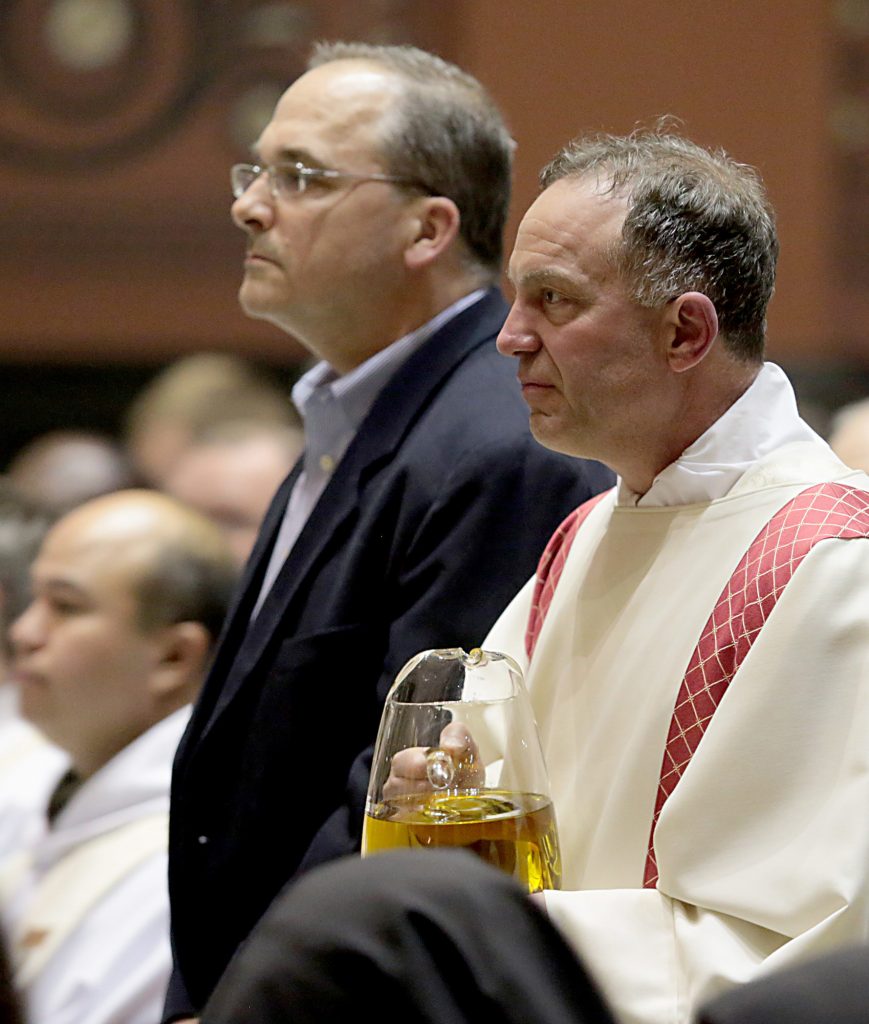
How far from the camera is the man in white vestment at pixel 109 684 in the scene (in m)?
3.25

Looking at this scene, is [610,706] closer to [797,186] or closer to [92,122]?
[797,186]

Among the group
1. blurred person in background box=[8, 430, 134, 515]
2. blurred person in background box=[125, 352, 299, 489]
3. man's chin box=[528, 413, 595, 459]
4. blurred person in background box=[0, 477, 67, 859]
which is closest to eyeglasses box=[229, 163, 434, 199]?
man's chin box=[528, 413, 595, 459]

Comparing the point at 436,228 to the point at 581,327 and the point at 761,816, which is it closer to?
the point at 581,327

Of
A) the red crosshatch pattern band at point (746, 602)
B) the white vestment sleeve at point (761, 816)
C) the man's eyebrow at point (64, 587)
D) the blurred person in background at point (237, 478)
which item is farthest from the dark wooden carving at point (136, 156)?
the white vestment sleeve at point (761, 816)

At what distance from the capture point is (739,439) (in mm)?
1932

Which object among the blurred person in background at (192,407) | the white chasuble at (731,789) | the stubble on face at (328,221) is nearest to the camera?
the white chasuble at (731,789)

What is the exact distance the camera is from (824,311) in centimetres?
657

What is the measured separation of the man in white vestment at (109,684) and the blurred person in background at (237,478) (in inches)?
38.5

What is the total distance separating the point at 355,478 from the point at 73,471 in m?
3.14

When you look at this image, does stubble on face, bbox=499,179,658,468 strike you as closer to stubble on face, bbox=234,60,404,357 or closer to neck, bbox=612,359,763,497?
neck, bbox=612,359,763,497

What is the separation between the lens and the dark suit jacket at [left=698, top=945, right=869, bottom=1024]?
0.88 meters

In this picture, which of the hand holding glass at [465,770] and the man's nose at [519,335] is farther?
the man's nose at [519,335]

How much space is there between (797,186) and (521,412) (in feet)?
14.0

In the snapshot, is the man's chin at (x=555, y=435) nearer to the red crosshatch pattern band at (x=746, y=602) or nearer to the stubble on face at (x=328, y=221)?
the red crosshatch pattern band at (x=746, y=602)
